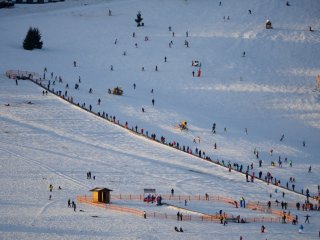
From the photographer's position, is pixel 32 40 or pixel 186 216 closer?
pixel 186 216

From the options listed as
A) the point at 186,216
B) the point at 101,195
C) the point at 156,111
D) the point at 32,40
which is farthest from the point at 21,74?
the point at 186,216

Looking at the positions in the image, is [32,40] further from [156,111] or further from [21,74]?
[156,111]

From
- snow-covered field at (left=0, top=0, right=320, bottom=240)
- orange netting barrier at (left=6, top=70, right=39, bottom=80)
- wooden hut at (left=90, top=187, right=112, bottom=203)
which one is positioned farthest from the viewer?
orange netting barrier at (left=6, top=70, right=39, bottom=80)

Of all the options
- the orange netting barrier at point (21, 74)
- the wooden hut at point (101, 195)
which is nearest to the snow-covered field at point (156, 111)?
the orange netting barrier at point (21, 74)

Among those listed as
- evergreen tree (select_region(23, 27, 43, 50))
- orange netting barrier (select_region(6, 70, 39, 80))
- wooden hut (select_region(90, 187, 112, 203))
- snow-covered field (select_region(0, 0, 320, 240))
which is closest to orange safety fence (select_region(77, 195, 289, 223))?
wooden hut (select_region(90, 187, 112, 203))

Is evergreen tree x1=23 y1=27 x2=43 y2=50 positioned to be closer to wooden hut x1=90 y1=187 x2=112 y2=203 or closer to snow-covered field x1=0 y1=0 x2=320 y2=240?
snow-covered field x1=0 y1=0 x2=320 y2=240

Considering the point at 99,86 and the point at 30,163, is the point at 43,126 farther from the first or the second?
the point at 99,86
